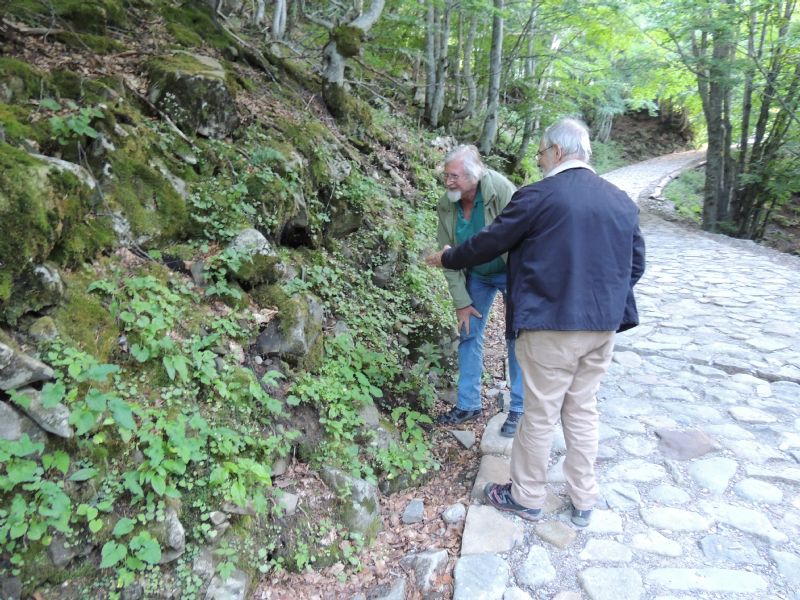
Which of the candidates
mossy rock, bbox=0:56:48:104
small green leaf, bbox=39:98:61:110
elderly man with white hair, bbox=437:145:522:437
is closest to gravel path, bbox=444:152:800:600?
elderly man with white hair, bbox=437:145:522:437

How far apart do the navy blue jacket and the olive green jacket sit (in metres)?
0.80

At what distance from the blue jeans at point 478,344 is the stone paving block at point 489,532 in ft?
3.19

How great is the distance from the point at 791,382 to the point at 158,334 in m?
5.43

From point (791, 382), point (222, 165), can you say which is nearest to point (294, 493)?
point (222, 165)

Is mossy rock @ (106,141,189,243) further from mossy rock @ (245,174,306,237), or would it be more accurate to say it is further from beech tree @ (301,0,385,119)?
beech tree @ (301,0,385,119)

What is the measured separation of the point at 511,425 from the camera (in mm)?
4004

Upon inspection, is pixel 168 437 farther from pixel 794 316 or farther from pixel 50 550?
pixel 794 316

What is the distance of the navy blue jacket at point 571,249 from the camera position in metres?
2.62

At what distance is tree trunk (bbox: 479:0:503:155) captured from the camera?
11.0m

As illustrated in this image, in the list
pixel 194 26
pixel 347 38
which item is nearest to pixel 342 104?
pixel 347 38

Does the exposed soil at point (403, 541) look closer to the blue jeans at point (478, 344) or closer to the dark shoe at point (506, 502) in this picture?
the dark shoe at point (506, 502)

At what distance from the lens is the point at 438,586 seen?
2.84 meters

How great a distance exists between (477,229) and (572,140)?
1078 millimetres

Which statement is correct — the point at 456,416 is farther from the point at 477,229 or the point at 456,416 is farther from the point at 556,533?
the point at 477,229
